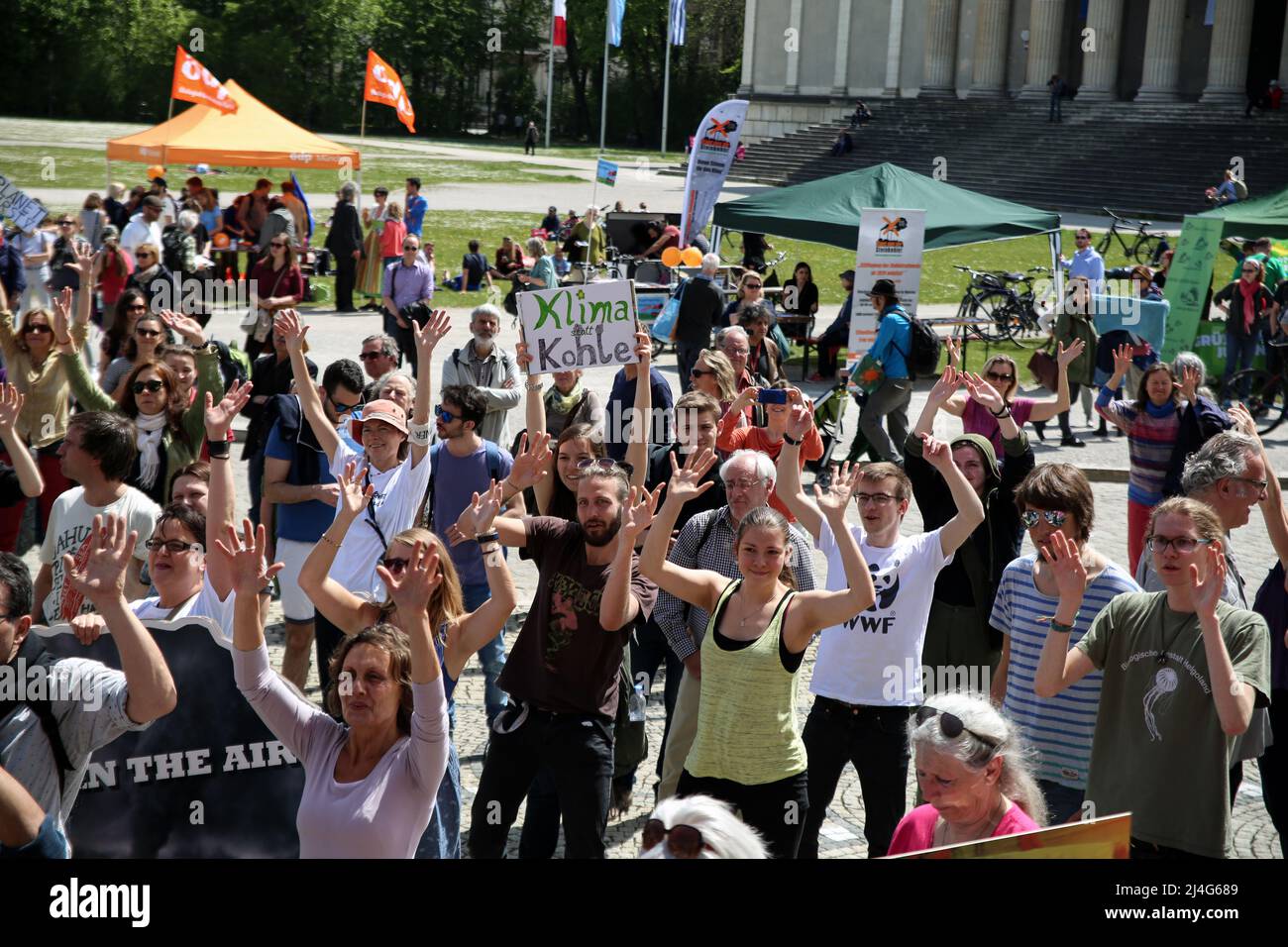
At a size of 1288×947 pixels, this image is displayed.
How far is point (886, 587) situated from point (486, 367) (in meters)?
5.24

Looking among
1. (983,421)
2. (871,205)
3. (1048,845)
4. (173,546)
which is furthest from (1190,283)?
(1048,845)

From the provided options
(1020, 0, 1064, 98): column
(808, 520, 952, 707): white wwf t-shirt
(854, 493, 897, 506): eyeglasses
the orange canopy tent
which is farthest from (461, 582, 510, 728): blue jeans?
(1020, 0, 1064, 98): column

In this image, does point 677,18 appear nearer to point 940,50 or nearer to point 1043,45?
point 940,50

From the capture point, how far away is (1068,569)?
4.53m

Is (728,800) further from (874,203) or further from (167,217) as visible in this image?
(167,217)

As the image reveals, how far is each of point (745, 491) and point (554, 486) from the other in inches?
57.0

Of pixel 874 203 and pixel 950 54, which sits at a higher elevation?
pixel 950 54

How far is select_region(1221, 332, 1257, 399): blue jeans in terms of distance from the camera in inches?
725

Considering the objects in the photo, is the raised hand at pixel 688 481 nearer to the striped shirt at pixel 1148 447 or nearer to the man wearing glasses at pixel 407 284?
the striped shirt at pixel 1148 447

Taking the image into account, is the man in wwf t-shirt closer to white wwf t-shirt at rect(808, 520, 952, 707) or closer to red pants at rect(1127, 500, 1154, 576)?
white wwf t-shirt at rect(808, 520, 952, 707)

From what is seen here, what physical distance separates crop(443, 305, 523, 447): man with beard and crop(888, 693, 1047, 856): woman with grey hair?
6328 millimetres

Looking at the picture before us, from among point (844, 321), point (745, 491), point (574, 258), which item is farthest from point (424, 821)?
point (574, 258)

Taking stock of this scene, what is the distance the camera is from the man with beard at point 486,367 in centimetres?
1002

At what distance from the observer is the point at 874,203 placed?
18844 mm
